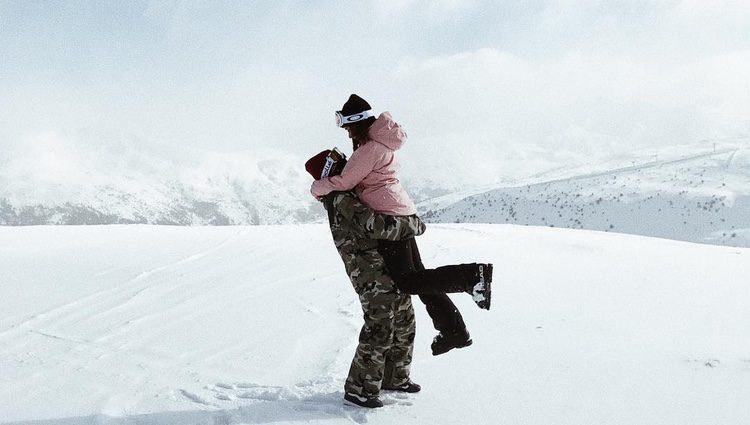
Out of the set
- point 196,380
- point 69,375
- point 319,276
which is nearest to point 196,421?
point 196,380

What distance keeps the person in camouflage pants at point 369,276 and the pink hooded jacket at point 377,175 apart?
0.23 ft

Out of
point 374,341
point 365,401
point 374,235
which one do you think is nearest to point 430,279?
point 374,235

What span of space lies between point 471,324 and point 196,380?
262cm

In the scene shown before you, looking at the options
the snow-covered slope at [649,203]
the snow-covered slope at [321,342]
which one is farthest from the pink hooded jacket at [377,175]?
the snow-covered slope at [649,203]

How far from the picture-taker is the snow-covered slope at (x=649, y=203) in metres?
28.5

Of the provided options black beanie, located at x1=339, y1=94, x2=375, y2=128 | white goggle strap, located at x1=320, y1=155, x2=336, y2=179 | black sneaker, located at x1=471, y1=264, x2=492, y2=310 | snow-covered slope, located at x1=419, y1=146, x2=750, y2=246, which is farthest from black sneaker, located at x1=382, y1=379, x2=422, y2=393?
snow-covered slope, located at x1=419, y1=146, x2=750, y2=246

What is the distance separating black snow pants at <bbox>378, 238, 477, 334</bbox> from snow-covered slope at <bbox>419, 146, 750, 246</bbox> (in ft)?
79.0

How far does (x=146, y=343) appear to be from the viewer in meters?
4.47

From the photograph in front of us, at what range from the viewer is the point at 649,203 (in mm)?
33875

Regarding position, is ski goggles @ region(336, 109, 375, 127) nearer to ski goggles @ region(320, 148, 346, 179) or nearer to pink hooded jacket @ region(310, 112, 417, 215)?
pink hooded jacket @ region(310, 112, 417, 215)

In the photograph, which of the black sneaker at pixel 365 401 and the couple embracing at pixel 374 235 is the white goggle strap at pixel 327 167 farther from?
the black sneaker at pixel 365 401

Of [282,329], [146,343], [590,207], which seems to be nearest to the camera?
[146,343]

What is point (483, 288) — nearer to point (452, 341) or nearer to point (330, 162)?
point (452, 341)

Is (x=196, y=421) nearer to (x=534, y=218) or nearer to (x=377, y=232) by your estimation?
(x=377, y=232)
